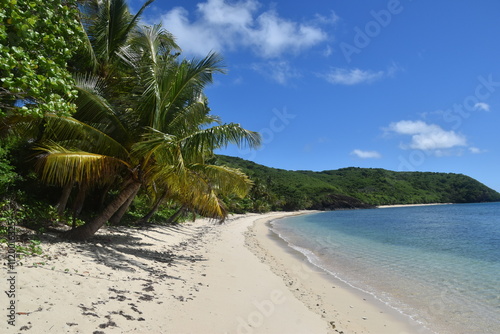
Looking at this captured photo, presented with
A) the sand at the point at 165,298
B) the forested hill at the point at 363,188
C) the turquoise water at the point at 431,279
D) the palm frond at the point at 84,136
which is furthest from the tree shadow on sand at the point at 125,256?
the forested hill at the point at 363,188

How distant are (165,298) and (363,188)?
13253cm

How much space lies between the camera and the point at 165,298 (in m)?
5.27

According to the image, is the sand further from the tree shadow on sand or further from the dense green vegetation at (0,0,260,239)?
the dense green vegetation at (0,0,260,239)

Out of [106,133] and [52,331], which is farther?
[106,133]

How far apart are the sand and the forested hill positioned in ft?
243

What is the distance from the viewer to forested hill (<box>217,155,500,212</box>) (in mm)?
98000

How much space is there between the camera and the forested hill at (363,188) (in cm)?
9800

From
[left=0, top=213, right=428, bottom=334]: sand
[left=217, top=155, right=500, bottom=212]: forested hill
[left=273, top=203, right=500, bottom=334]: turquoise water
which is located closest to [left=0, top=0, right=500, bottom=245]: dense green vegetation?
[left=0, top=213, right=428, bottom=334]: sand

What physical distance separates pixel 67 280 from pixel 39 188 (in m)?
7.59

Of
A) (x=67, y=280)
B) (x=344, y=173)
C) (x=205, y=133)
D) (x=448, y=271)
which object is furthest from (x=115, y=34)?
(x=344, y=173)

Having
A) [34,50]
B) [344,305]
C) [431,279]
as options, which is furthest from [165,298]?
[431,279]

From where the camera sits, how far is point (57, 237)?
7867 millimetres

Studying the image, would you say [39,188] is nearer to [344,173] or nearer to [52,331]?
[52,331]

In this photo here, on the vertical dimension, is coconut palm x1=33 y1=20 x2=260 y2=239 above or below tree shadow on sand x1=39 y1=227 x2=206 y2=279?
above
